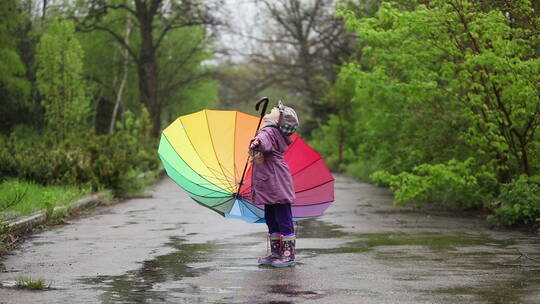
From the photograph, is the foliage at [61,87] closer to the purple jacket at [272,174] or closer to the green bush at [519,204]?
the green bush at [519,204]

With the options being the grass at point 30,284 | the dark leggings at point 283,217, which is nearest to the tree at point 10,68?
the dark leggings at point 283,217

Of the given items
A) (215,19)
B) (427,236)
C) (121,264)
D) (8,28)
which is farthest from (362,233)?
(8,28)

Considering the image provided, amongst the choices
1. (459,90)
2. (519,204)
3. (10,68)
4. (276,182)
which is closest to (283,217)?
(276,182)

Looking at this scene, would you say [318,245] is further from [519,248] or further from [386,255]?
[519,248]

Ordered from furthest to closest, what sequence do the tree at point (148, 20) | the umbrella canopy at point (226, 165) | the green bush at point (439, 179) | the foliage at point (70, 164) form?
the tree at point (148, 20) → the foliage at point (70, 164) → the green bush at point (439, 179) → the umbrella canopy at point (226, 165)

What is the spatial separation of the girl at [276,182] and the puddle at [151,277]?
887mm

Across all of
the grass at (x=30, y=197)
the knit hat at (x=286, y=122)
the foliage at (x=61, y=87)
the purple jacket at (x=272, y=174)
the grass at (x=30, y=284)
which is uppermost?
the foliage at (x=61, y=87)

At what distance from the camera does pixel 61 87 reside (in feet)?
95.7

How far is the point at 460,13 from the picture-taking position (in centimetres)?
1361

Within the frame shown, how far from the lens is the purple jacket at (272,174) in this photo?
9367 millimetres

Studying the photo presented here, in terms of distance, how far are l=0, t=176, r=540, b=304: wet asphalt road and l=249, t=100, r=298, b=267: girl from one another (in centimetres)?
32

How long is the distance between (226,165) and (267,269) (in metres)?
1.73

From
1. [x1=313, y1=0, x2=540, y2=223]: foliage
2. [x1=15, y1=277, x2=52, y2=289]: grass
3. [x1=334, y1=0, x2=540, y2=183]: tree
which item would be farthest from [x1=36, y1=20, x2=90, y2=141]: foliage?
[x1=15, y1=277, x2=52, y2=289]: grass

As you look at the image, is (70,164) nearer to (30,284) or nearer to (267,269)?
(267,269)
